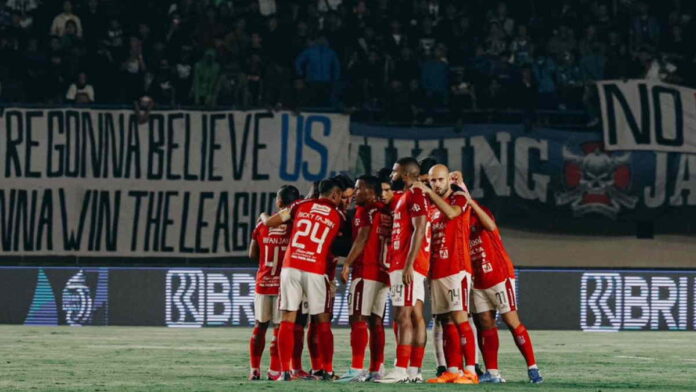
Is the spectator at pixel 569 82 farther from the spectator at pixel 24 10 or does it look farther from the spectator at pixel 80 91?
the spectator at pixel 24 10

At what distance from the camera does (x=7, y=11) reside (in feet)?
84.5

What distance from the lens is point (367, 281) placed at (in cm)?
1355

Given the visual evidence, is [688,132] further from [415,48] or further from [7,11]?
[7,11]

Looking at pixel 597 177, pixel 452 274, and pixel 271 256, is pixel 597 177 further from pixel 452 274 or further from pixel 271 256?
pixel 452 274

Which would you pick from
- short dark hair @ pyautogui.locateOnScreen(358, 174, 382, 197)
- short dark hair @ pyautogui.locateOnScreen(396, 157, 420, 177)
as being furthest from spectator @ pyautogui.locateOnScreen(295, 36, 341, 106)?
short dark hair @ pyautogui.locateOnScreen(396, 157, 420, 177)

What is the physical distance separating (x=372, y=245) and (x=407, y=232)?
0.46 meters

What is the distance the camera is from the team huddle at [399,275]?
13.2 m

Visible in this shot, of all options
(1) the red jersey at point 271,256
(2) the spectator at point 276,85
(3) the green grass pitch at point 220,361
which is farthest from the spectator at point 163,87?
(1) the red jersey at point 271,256

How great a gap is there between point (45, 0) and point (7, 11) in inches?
26.2

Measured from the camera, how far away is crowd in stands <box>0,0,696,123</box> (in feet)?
79.9

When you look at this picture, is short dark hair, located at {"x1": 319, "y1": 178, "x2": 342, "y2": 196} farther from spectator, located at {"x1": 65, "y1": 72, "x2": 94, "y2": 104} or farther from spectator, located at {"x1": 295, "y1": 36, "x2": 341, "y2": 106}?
spectator, located at {"x1": 65, "y1": 72, "x2": 94, "y2": 104}

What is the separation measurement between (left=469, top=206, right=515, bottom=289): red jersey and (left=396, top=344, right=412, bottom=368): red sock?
0.97 meters

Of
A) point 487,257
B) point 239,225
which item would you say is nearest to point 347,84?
point 239,225

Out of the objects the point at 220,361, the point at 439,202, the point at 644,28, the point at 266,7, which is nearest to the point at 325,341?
the point at 439,202
